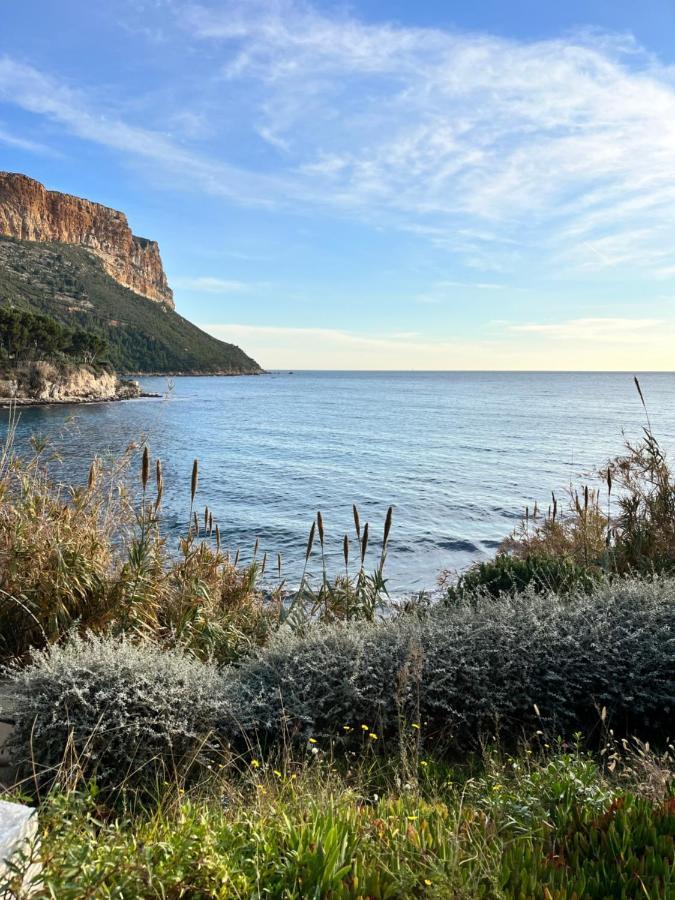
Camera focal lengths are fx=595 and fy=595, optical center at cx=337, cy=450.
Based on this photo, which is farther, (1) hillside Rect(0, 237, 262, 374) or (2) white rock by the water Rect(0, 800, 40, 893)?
(1) hillside Rect(0, 237, 262, 374)

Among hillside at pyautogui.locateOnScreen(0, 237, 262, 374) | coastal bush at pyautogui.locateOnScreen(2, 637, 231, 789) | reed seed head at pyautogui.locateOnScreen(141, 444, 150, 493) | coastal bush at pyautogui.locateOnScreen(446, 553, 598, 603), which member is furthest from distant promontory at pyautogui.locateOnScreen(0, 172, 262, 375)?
coastal bush at pyautogui.locateOnScreen(2, 637, 231, 789)

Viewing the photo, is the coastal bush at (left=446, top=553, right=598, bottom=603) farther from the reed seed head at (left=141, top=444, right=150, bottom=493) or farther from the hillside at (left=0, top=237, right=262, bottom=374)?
the hillside at (left=0, top=237, right=262, bottom=374)

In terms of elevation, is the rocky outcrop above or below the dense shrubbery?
below

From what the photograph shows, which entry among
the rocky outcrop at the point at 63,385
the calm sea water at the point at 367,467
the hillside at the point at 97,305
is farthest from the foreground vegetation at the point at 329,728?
the hillside at the point at 97,305

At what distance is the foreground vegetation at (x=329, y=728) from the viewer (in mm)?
2027

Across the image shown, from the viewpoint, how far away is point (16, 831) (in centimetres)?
204

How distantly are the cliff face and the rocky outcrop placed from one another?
74311mm

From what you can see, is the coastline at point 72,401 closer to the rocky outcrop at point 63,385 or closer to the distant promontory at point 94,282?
the rocky outcrop at point 63,385

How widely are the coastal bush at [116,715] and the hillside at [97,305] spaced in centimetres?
9053

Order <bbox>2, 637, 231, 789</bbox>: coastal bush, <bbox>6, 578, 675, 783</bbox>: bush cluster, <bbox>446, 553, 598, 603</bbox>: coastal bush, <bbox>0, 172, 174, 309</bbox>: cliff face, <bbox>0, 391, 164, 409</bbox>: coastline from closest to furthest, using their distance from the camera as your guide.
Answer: <bbox>2, 637, 231, 789</bbox>: coastal bush → <bbox>6, 578, 675, 783</bbox>: bush cluster → <bbox>446, 553, 598, 603</bbox>: coastal bush → <bbox>0, 391, 164, 409</bbox>: coastline → <bbox>0, 172, 174, 309</bbox>: cliff face

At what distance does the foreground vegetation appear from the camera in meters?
2.03

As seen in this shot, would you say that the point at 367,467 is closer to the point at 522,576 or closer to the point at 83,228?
the point at 522,576

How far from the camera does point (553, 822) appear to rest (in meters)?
2.39

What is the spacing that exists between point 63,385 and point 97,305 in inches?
2023
